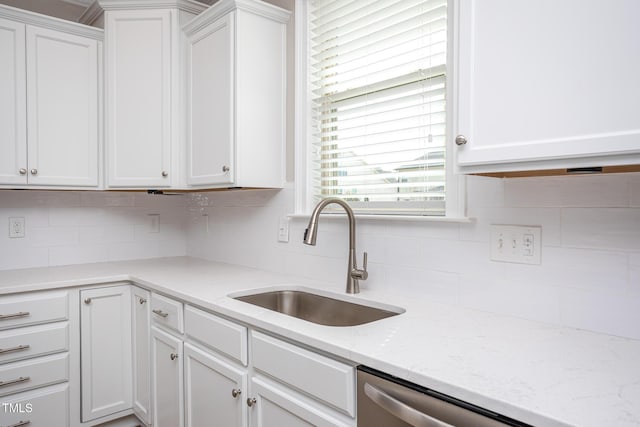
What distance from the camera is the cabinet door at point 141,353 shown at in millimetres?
2172

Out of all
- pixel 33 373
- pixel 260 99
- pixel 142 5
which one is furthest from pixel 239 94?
pixel 33 373

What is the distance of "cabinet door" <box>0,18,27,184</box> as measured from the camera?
87.4 inches

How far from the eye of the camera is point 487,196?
4.84 ft

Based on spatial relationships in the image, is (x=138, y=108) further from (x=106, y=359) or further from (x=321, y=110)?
(x=106, y=359)

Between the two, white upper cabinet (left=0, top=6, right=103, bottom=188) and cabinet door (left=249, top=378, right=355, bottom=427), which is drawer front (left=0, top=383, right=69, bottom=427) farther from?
cabinet door (left=249, top=378, right=355, bottom=427)

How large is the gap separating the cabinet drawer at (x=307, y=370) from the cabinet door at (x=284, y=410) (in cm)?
4

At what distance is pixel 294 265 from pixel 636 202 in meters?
1.48

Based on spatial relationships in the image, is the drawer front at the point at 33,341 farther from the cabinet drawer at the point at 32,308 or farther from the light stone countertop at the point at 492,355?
the light stone countertop at the point at 492,355

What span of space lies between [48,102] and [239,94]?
1.08m

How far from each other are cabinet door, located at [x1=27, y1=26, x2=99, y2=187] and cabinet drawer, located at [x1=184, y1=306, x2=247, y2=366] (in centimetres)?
120

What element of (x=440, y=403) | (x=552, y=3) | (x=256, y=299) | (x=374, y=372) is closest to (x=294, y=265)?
(x=256, y=299)

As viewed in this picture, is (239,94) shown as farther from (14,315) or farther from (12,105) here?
(14,315)

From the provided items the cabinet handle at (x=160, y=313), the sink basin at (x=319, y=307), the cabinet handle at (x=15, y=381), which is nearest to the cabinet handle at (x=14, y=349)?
the cabinet handle at (x=15, y=381)

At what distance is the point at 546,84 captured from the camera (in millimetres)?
1049
